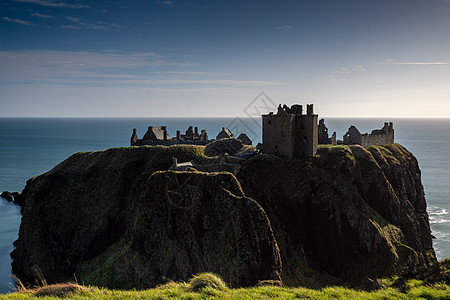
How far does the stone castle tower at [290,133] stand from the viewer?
49.8 m

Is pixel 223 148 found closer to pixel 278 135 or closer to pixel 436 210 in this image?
pixel 278 135

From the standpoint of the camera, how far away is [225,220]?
31.2 metres

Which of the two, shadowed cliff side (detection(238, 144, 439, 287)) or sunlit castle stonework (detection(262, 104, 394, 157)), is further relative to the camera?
sunlit castle stonework (detection(262, 104, 394, 157))

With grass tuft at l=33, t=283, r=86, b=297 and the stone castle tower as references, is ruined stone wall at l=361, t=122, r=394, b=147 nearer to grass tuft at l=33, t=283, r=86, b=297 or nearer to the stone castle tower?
the stone castle tower

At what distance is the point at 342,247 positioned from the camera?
144 ft

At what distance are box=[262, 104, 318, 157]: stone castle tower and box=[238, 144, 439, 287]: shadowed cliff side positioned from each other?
236 cm

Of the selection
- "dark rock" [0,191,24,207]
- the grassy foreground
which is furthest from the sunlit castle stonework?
"dark rock" [0,191,24,207]

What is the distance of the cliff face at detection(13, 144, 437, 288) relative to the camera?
1233 inches

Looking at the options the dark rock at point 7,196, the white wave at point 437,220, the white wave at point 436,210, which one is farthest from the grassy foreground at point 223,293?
the dark rock at point 7,196

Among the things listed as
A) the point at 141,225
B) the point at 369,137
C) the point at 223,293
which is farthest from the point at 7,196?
the point at 223,293

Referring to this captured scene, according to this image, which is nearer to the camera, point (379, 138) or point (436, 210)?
point (379, 138)

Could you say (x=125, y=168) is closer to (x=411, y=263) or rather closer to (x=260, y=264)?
(x=260, y=264)

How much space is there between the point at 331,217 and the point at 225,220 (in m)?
20.5

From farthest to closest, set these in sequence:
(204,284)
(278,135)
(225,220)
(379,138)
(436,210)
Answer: (436,210)
(379,138)
(278,135)
(225,220)
(204,284)
